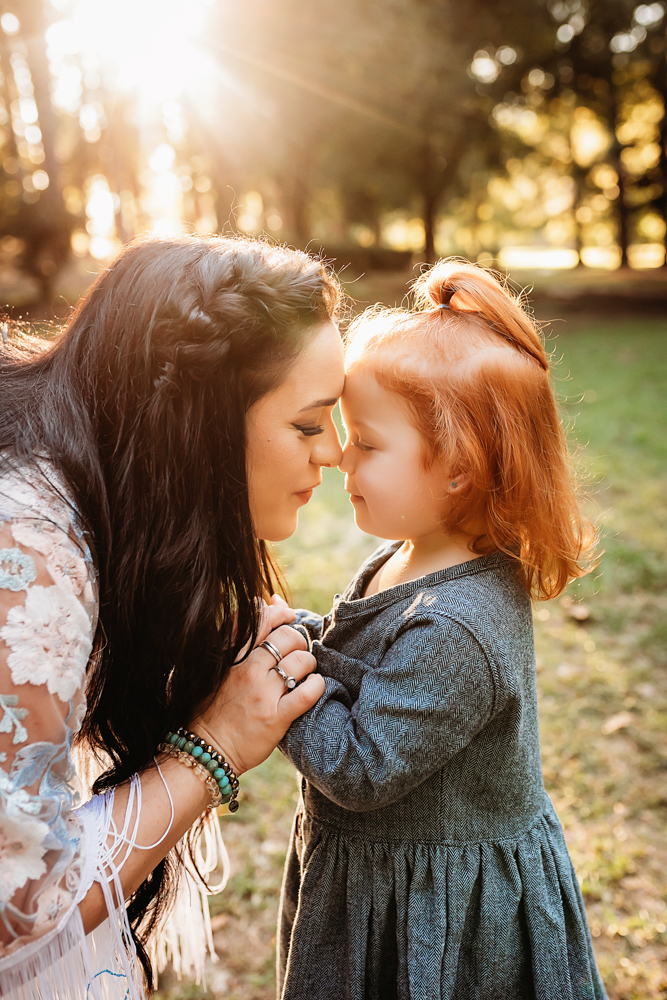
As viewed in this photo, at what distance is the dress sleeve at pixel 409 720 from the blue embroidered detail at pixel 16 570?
68 cm

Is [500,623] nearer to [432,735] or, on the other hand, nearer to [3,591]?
[432,735]

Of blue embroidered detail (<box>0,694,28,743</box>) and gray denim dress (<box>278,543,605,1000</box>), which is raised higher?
blue embroidered detail (<box>0,694,28,743</box>)

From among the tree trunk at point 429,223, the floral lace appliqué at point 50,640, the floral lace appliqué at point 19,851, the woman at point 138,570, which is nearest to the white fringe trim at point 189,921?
the woman at point 138,570

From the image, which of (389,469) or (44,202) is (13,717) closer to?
(389,469)

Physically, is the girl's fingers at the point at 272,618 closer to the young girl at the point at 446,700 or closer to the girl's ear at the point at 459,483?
the young girl at the point at 446,700

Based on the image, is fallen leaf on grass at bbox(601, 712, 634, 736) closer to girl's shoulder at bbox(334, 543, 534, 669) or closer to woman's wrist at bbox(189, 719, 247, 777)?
girl's shoulder at bbox(334, 543, 534, 669)

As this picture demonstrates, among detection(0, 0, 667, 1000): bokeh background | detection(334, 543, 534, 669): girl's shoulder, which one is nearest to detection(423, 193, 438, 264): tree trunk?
detection(0, 0, 667, 1000): bokeh background

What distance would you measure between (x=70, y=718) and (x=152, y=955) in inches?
44.1

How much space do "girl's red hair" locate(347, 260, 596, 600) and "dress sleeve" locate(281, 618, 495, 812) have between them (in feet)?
1.13

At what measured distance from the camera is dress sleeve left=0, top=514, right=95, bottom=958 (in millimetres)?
1311

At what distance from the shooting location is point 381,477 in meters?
1.77

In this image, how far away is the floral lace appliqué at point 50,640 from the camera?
4.32 feet

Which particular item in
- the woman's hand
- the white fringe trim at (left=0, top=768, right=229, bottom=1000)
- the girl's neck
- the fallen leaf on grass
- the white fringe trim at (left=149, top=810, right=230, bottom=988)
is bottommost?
the fallen leaf on grass

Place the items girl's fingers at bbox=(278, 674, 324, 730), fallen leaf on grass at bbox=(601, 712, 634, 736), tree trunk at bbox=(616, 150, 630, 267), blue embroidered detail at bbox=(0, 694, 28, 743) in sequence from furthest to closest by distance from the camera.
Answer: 1. tree trunk at bbox=(616, 150, 630, 267)
2. fallen leaf on grass at bbox=(601, 712, 634, 736)
3. girl's fingers at bbox=(278, 674, 324, 730)
4. blue embroidered detail at bbox=(0, 694, 28, 743)
